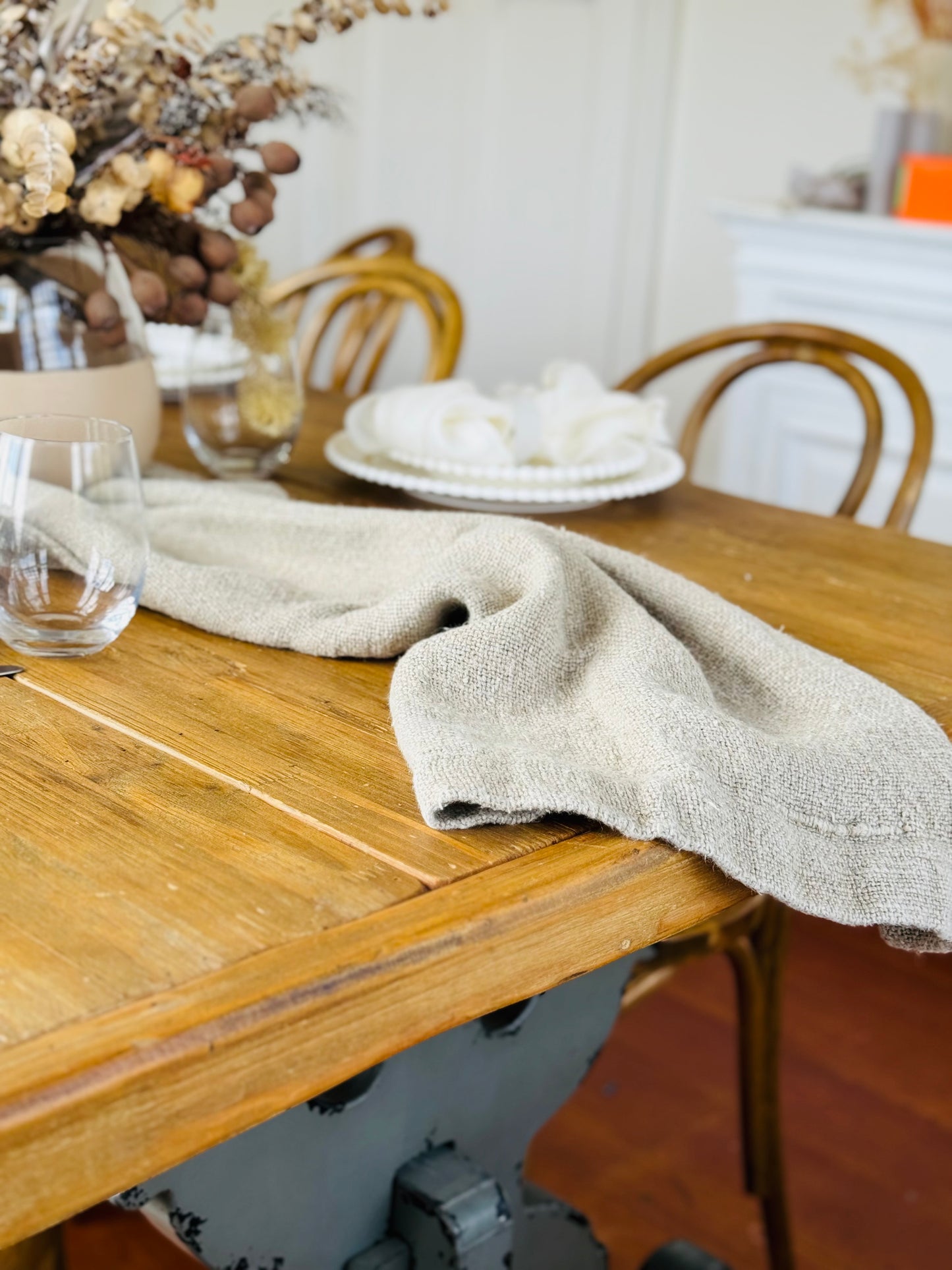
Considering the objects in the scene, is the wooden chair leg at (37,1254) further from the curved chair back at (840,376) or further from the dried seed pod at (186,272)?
the curved chair back at (840,376)

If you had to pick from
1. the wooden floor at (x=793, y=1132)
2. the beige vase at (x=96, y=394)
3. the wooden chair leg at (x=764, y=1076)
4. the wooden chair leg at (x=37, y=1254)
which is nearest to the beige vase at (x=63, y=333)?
the beige vase at (x=96, y=394)

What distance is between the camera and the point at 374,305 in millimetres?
2240

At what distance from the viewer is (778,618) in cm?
89

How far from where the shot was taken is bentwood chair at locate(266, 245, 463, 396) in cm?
167

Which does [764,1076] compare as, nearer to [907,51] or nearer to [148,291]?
[148,291]

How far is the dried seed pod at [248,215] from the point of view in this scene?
3.29 ft

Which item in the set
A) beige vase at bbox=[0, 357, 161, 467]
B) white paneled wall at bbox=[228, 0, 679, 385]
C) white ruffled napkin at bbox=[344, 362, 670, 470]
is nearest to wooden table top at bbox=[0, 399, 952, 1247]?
beige vase at bbox=[0, 357, 161, 467]

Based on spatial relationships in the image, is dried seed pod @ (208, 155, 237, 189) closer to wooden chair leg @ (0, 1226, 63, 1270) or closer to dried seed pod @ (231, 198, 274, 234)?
dried seed pod @ (231, 198, 274, 234)

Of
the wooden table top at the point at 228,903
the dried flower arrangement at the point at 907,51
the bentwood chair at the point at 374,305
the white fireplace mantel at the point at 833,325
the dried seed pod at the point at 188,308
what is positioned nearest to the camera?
the wooden table top at the point at 228,903

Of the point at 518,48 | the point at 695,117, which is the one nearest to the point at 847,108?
the point at 695,117

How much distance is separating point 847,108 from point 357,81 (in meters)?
1.07

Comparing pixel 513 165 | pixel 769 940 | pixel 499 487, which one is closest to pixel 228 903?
pixel 499 487

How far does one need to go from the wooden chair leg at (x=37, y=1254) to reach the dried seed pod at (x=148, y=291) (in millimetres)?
616

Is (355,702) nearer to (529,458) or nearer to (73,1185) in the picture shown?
(73,1185)
